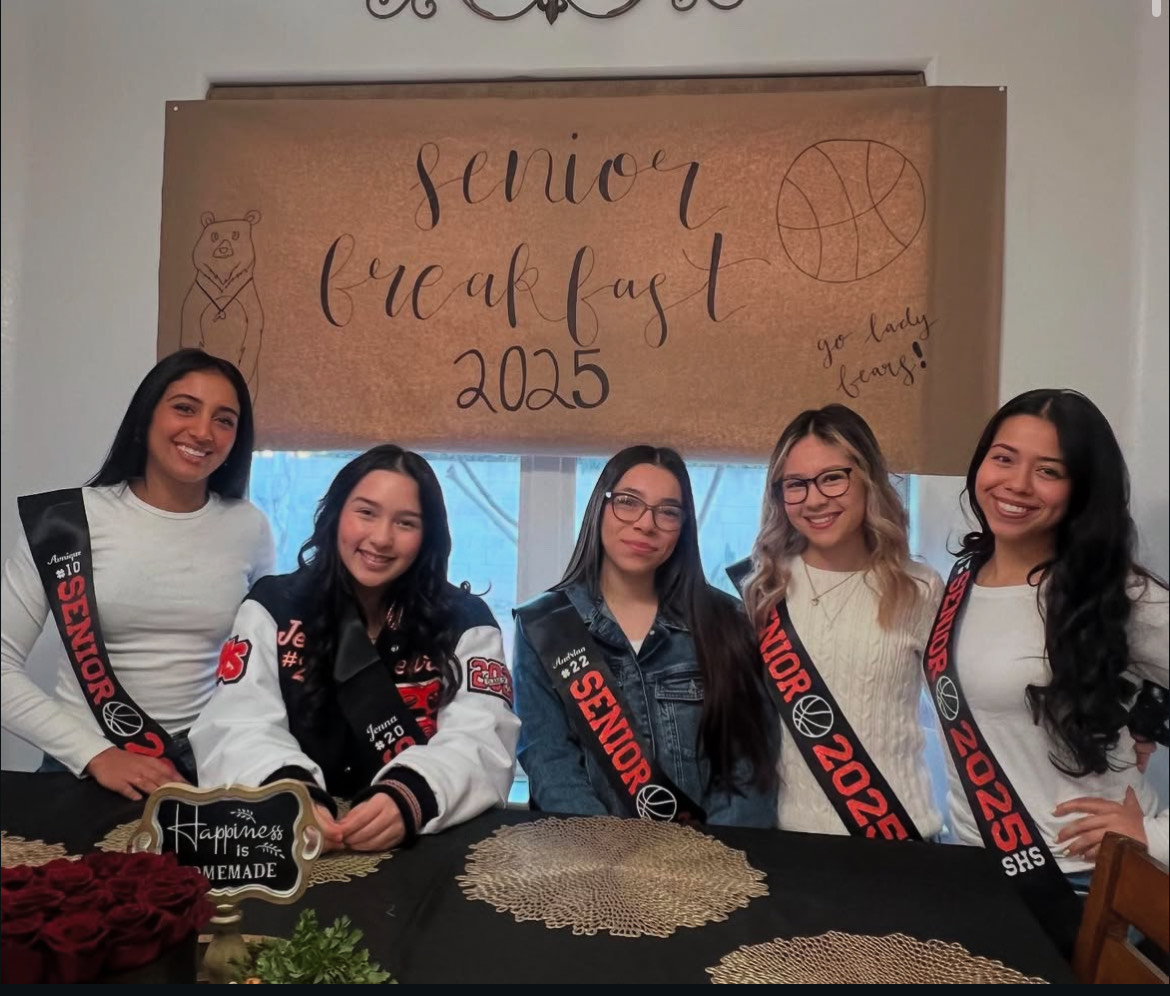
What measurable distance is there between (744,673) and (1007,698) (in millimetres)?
356

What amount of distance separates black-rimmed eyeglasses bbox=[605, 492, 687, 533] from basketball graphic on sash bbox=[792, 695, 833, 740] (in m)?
0.31

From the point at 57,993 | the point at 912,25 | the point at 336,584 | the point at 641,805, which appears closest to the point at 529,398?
the point at 336,584

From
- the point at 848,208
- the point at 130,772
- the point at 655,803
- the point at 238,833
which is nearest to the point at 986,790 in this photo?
the point at 655,803

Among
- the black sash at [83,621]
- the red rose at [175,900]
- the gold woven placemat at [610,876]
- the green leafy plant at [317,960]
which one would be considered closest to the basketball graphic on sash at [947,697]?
the gold woven placemat at [610,876]

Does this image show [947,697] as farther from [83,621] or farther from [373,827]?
[83,621]

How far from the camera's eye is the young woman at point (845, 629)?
54.5 inches

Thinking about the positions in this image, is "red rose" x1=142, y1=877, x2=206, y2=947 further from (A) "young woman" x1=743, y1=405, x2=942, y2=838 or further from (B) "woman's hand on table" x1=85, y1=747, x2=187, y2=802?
(A) "young woman" x1=743, y1=405, x2=942, y2=838

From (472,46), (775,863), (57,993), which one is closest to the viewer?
(57,993)

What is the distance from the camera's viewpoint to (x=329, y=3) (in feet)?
4.56

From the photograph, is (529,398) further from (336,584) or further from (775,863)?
(775,863)

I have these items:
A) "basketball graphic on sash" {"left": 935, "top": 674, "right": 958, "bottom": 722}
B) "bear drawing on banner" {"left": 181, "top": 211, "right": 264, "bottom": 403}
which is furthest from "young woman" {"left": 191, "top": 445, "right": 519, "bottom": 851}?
"basketball graphic on sash" {"left": 935, "top": 674, "right": 958, "bottom": 722}

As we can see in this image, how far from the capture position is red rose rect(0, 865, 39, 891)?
97cm

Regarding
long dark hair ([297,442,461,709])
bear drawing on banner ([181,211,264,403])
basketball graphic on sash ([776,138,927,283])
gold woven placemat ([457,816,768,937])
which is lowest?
gold woven placemat ([457,816,768,937])

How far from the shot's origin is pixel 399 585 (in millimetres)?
1458
